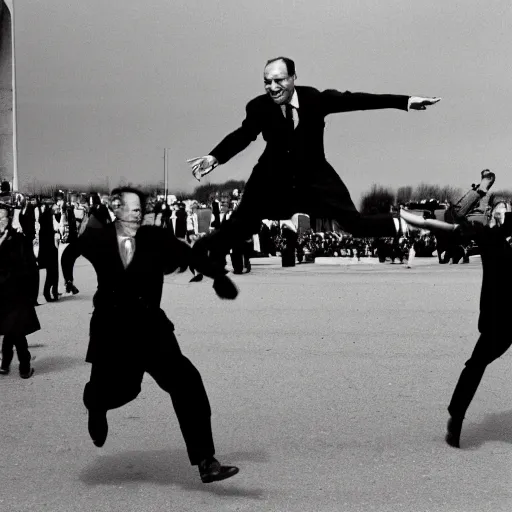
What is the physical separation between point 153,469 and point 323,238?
104 feet

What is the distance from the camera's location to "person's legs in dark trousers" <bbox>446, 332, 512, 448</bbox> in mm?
8117

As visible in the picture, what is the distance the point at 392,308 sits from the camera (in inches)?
727

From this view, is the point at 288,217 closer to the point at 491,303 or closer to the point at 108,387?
the point at 108,387

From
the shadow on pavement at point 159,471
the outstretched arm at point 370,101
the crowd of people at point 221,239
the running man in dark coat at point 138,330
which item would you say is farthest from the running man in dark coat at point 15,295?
the outstretched arm at point 370,101

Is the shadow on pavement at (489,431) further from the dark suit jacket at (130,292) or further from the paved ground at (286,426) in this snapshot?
the dark suit jacket at (130,292)

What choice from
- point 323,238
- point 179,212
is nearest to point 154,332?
point 179,212

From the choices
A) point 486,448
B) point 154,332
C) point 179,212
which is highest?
point 179,212

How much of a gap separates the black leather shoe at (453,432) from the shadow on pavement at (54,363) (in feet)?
16.2

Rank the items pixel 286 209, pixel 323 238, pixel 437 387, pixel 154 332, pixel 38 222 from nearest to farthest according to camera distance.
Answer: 1. pixel 286 209
2. pixel 154 332
3. pixel 437 387
4. pixel 38 222
5. pixel 323 238

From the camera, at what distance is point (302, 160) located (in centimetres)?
652

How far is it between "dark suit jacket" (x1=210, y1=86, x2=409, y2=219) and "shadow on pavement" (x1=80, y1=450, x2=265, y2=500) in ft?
5.99

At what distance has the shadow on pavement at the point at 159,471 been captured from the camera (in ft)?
23.7

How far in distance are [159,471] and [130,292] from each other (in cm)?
136

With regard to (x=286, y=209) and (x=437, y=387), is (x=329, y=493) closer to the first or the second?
(x=286, y=209)
